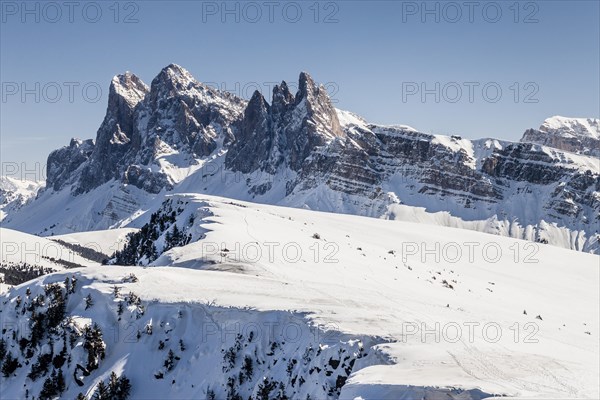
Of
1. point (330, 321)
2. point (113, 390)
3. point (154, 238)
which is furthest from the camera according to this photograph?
point (154, 238)

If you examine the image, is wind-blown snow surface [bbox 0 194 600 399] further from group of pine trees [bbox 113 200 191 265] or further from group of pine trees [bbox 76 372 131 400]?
group of pine trees [bbox 113 200 191 265]

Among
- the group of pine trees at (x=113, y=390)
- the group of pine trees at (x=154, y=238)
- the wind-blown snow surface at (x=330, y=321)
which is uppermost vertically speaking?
the group of pine trees at (x=154, y=238)

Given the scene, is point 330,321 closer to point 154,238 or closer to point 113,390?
point 113,390

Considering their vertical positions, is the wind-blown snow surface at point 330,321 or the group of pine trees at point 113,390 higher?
the wind-blown snow surface at point 330,321

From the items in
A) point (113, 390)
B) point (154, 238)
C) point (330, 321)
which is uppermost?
point (154, 238)

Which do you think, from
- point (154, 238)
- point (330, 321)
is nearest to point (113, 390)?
point (330, 321)

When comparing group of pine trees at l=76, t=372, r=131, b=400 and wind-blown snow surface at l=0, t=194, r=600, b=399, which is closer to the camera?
wind-blown snow surface at l=0, t=194, r=600, b=399

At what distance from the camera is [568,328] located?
4356 cm

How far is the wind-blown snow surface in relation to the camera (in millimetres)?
22047

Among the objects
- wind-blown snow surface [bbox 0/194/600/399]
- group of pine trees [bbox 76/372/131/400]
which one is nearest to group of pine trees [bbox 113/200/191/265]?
wind-blown snow surface [bbox 0/194/600/399]

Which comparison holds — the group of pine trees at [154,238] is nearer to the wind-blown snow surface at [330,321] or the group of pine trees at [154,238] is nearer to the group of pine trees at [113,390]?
the wind-blown snow surface at [330,321]

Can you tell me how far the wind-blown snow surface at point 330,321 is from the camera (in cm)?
2205

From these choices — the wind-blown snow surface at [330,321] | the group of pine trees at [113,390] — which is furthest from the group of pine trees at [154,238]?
the group of pine trees at [113,390]

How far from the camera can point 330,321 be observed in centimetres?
2758
